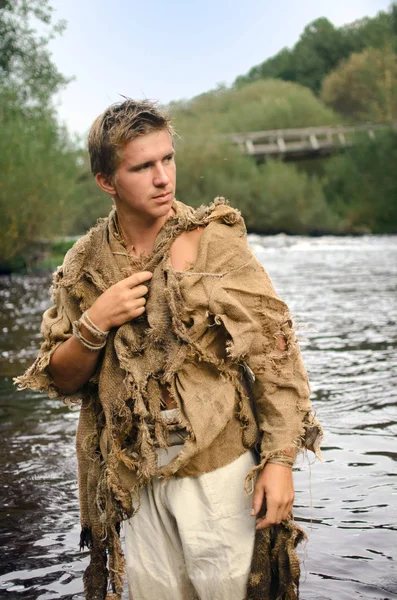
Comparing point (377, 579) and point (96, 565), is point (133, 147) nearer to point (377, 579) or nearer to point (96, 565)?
point (96, 565)

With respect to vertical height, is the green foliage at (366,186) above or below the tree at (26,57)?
below

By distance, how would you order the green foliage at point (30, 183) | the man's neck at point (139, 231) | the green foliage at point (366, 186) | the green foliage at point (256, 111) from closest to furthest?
the man's neck at point (139, 231) → the green foliage at point (30, 183) → the green foliage at point (366, 186) → the green foliage at point (256, 111)

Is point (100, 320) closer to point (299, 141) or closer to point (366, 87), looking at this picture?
point (299, 141)

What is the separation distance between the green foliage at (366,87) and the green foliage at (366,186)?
213 inches

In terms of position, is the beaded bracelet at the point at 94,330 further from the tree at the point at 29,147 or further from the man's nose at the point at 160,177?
the tree at the point at 29,147

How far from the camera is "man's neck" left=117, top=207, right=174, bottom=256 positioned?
9.76 ft

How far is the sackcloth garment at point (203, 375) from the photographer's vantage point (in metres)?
2.79

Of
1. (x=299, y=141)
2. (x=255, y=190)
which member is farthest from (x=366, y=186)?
(x=299, y=141)

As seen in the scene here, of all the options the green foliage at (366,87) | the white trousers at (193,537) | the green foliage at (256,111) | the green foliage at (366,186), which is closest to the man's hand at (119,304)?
the white trousers at (193,537)

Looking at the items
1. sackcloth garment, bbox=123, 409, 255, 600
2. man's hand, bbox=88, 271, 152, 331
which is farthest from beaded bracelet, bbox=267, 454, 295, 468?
man's hand, bbox=88, 271, 152, 331

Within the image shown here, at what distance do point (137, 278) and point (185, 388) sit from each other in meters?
0.38

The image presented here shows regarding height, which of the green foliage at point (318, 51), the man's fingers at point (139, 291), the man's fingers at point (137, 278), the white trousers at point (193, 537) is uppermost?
the green foliage at point (318, 51)

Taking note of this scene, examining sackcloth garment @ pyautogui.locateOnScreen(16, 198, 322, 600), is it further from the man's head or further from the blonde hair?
the blonde hair

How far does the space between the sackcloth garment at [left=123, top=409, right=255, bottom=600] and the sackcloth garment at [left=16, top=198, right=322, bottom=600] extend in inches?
1.6
